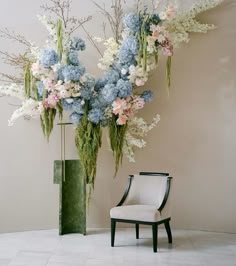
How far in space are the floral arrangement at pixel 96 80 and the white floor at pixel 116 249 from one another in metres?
0.79

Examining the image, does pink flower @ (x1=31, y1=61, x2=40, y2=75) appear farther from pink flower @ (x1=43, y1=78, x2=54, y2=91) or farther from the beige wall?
the beige wall

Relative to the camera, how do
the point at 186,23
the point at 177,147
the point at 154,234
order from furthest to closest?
1. the point at 177,147
2. the point at 186,23
3. the point at 154,234

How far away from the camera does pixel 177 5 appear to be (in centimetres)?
492

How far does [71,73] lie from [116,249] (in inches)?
77.3

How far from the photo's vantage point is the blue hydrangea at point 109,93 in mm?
4391

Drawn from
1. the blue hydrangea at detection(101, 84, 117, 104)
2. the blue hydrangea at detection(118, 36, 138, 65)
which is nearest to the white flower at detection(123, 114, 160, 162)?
the blue hydrangea at detection(101, 84, 117, 104)

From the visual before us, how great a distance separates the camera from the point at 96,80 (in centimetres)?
473

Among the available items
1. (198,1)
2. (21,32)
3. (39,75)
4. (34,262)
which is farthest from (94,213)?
(198,1)

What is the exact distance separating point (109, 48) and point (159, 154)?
5.17ft

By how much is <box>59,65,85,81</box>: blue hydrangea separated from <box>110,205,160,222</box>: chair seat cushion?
151 centimetres

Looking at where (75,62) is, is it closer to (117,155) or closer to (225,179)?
(117,155)

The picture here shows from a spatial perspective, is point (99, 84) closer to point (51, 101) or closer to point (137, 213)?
point (51, 101)

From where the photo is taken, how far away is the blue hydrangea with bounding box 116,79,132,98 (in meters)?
4.39

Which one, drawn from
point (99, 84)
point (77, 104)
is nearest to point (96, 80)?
point (99, 84)
